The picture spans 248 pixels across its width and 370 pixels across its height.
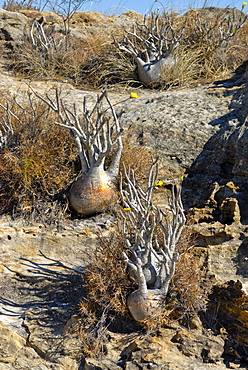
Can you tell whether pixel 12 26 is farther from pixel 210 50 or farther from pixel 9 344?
pixel 9 344

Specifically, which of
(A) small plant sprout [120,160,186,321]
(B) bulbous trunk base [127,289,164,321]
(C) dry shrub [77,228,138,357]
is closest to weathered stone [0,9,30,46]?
(A) small plant sprout [120,160,186,321]

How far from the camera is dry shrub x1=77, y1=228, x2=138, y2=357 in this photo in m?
3.94

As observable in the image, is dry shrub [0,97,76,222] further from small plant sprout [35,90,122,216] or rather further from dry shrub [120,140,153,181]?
dry shrub [120,140,153,181]

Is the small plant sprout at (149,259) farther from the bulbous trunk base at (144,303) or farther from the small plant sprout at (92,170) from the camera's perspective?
the small plant sprout at (92,170)

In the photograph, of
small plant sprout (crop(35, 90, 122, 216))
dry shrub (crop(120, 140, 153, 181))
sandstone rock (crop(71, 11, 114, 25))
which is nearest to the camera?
small plant sprout (crop(35, 90, 122, 216))

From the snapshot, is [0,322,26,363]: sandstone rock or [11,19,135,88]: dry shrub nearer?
[0,322,26,363]: sandstone rock

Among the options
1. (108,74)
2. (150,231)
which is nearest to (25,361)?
(150,231)

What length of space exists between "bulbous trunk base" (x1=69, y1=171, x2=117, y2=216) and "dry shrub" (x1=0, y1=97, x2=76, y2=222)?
0.80 ft

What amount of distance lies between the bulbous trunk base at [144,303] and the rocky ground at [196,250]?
19 centimetres

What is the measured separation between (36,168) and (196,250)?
7.63ft

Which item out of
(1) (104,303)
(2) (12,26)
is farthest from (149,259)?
(2) (12,26)

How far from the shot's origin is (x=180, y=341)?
3.76m

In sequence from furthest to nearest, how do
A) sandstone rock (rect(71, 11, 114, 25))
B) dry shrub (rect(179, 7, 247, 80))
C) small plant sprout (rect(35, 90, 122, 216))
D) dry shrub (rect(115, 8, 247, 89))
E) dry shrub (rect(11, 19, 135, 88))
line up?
1. sandstone rock (rect(71, 11, 114, 25))
2. dry shrub (rect(11, 19, 135, 88))
3. dry shrub (rect(179, 7, 247, 80))
4. dry shrub (rect(115, 8, 247, 89))
5. small plant sprout (rect(35, 90, 122, 216))

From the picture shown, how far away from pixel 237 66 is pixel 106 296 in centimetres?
614
